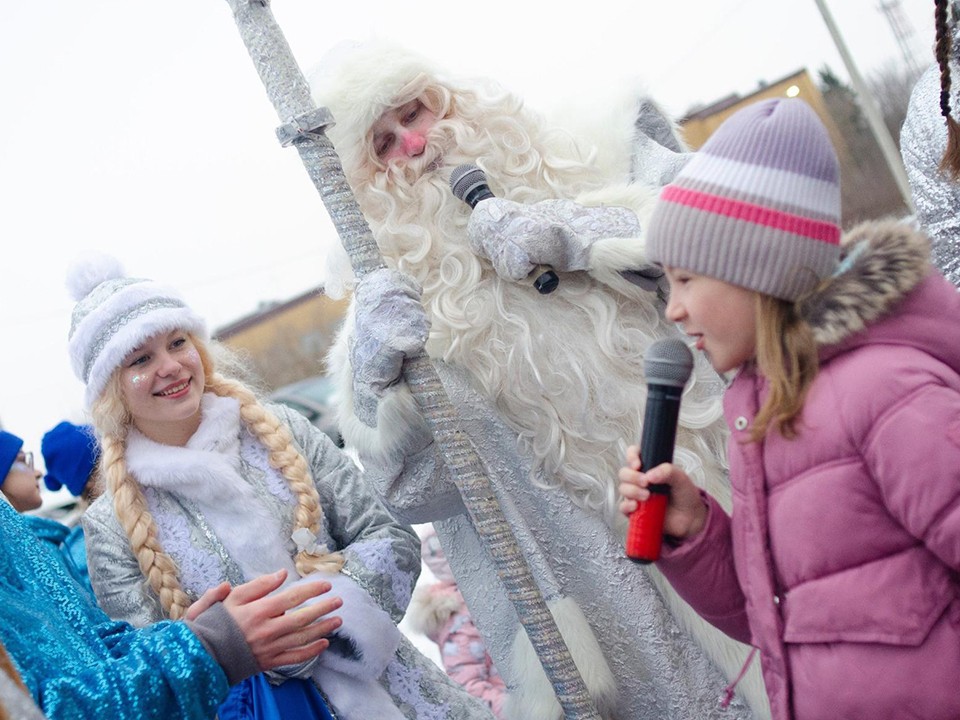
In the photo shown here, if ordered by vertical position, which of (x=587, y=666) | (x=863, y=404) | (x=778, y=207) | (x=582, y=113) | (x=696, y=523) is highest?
(x=582, y=113)

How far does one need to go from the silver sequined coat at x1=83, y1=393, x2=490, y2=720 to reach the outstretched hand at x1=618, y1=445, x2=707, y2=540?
→ 3.07ft

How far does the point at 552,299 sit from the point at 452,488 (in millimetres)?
560

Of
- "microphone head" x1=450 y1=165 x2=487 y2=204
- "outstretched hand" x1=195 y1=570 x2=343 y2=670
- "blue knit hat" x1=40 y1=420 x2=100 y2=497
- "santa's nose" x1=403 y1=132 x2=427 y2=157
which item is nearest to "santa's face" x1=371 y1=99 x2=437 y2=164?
"santa's nose" x1=403 y1=132 x2=427 y2=157

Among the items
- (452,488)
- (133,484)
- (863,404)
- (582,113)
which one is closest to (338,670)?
(452,488)

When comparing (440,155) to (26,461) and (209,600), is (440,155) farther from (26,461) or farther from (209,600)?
(26,461)

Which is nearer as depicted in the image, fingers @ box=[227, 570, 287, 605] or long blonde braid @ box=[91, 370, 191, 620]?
fingers @ box=[227, 570, 287, 605]

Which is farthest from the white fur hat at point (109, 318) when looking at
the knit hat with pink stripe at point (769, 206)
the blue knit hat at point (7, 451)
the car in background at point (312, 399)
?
the car in background at point (312, 399)

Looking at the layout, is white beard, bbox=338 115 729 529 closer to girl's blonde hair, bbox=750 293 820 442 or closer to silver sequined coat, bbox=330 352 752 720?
silver sequined coat, bbox=330 352 752 720

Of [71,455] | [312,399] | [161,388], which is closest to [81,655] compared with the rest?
[161,388]

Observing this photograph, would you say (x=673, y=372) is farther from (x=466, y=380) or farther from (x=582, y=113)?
(x=582, y=113)

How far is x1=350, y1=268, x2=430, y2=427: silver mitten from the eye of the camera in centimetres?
213

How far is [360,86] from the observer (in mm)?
2578

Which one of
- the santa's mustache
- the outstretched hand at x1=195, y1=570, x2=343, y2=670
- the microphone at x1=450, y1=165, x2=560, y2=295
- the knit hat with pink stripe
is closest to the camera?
the knit hat with pink stripe

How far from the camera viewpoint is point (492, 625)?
2650 millimetres
